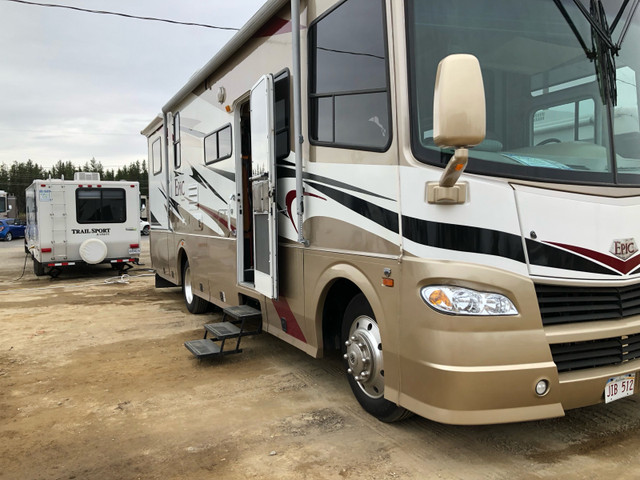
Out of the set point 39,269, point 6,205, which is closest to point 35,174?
point 6,205

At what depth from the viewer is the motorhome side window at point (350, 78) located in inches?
129

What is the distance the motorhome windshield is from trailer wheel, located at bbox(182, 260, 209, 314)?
529 centimetres

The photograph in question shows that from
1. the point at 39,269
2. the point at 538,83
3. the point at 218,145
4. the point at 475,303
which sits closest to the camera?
the point at 475,303

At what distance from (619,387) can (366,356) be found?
1.48m

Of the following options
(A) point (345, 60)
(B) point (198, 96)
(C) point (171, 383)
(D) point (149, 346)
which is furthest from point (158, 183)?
(A) point (345, 60)

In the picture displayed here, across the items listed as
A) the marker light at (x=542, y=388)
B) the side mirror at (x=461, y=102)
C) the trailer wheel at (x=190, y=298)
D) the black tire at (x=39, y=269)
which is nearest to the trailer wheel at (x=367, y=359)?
the marker light at (x=542, y=388)

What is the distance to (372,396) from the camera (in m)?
3.62

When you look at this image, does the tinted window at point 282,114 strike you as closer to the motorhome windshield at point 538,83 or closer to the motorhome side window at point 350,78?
the motorhome side window at point 350,78

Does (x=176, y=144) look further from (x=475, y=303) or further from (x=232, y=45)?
(x=475, y=303)

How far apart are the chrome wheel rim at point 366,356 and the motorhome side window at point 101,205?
34.9ft

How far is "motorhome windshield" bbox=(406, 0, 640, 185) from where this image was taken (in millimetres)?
2990

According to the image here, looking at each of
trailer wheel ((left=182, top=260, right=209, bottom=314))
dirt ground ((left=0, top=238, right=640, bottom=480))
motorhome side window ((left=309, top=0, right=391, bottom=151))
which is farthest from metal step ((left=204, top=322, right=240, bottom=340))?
motorhome side window ((left=309, top=0, right=391, bottom=151))

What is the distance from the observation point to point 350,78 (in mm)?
3572

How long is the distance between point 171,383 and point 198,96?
376 centimetres
